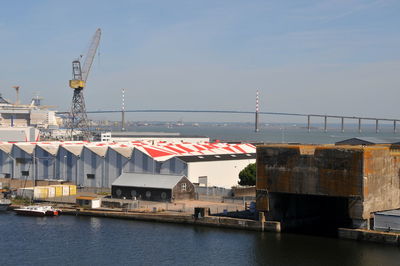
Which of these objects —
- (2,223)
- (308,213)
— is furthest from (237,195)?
(2,223)

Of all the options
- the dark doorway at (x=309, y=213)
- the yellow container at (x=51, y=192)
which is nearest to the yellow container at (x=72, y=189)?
the yellow container at (x=51, y=192)

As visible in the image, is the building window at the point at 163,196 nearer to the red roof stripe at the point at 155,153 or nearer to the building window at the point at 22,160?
the red roof stripe at the point at 155,153

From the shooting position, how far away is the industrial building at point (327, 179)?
17.8 metres

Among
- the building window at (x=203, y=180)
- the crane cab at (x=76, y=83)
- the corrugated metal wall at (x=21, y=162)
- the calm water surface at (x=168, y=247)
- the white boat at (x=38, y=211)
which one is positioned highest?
the crane cab at (x=76, y=83)

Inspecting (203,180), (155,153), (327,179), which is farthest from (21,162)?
(327,179)

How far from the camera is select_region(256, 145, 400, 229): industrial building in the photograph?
17766mm

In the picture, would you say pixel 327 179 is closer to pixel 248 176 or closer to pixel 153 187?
pixel 153 187

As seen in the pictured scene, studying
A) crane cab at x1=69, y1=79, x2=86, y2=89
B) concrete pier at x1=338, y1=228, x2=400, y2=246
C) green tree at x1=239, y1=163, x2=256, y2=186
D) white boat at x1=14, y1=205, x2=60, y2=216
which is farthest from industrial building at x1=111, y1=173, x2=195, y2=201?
crane cab at x1=69, y1=79, x2=86, y2=89

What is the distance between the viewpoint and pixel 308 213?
21.0 m

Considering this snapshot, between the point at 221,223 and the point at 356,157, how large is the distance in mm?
4610

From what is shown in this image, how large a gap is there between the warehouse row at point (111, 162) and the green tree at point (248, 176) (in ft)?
3.81

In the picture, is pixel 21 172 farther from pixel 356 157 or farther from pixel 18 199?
pixel 356 157

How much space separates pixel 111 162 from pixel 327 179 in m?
12.1

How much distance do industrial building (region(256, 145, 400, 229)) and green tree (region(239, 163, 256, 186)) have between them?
6.32 meters
